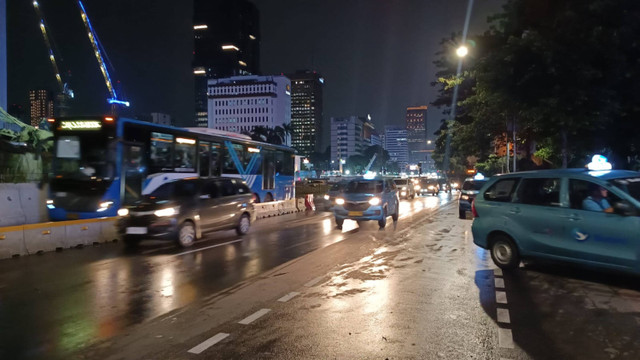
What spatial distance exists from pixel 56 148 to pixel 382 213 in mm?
10971

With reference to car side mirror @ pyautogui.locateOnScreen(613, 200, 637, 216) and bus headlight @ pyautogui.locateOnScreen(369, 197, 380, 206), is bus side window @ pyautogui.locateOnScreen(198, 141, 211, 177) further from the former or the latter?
car side mirror @ pyautogui.locateOnScreen(613, 200, 637, 216)

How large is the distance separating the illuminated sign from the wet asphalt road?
16.9ft

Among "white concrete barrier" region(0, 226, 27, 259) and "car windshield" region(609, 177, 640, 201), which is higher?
"car windshield" region(609, 177, 640, 201)

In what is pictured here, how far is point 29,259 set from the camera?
33.2 feet

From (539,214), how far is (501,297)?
6.36 feet

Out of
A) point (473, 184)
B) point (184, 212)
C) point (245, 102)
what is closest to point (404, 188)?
point (473, 184)

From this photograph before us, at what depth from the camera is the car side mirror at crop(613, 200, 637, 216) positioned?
257 inches

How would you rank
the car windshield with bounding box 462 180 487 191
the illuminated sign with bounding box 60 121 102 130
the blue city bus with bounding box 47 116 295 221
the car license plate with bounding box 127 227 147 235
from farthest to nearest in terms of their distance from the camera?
the car windshield with bounding box 462 180 487 191 → the illuminated sign with bounding box 60 121 102 130 → the blue city bus with bounding box 47 116 295 221 → the car license plate with bounding box 127 227 147 235

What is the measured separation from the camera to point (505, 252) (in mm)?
8266

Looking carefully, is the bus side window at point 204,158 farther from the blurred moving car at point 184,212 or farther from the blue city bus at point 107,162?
the blurred moving car at point 184,212

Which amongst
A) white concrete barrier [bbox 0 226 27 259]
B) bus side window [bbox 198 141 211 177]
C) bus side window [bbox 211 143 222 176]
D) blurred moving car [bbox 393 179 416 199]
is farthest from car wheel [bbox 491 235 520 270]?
blurred moving car [bbox 393 179 416 199]

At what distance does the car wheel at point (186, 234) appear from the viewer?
37.5 ft

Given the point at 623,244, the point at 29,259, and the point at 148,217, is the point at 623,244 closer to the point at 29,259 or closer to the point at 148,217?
the point at 148,217

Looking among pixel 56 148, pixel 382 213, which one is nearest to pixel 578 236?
pixel 382 213
